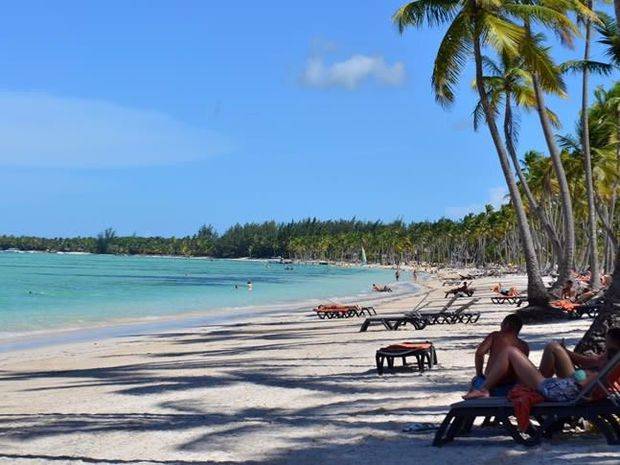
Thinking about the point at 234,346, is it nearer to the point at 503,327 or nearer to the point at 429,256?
the point at 503,327

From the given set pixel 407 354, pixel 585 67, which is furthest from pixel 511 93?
pixel 407 354

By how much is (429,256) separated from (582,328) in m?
135

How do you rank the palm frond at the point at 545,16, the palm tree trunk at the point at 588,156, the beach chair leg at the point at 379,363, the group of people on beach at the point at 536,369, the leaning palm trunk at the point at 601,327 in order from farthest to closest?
the palm tree trunk at the point at 588,156
the palm frond at the point at 545,16
the beach chair leg at the point at 379,363
the leaning palm trunk at the point at 601,327
the group of people on beach at the point at 536,369

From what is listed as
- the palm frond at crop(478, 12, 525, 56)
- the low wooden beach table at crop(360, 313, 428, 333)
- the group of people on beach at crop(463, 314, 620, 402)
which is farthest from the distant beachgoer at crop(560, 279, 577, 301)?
the group of people on beach at crop(463, 314, 620, 402)

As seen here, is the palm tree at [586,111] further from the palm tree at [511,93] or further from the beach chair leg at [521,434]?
the beach chair leg at [521,434]

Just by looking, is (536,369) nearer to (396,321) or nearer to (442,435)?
(442,435)

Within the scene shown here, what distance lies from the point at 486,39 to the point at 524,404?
13.5 m

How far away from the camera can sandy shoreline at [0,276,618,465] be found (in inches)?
249

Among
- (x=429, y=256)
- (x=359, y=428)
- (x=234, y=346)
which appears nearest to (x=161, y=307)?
(x=234, y=346)

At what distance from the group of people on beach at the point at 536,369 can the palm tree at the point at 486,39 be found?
11823mm

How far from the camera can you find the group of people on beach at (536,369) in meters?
5.96

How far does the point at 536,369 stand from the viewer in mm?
6234

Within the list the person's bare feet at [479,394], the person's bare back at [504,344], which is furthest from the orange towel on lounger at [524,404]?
the person's bare back at [504,344]

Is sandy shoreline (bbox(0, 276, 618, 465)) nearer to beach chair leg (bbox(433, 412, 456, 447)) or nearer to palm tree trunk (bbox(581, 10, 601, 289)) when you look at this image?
beach chair leg (bbox(433, 412, 456, 447))
